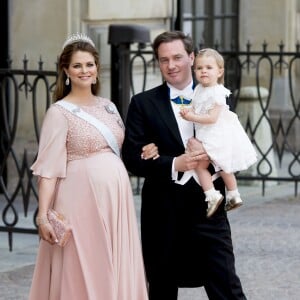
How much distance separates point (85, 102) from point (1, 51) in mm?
6365

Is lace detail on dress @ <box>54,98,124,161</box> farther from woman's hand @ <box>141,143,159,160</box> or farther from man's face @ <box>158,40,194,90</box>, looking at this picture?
man's face @ <box>158,40,194,90</box>

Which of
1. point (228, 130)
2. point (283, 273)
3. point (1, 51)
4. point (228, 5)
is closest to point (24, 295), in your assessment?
point (283, 273)

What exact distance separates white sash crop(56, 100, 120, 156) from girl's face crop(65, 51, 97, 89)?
101 millimetres

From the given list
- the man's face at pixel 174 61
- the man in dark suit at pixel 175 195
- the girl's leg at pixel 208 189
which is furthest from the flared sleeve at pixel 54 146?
the girl's leg at pixel 208 189

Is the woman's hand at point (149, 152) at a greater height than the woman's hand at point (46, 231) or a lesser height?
greater

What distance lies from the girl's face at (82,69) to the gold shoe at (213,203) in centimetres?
79

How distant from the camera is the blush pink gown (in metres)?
6.00

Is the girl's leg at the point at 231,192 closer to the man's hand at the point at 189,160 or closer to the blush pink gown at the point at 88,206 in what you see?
the man's hand at the point at 189,160

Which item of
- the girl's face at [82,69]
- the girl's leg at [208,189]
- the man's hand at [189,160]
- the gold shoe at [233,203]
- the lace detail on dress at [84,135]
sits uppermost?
the girl's face at [82,69]

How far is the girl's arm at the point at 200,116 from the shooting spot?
580 cm

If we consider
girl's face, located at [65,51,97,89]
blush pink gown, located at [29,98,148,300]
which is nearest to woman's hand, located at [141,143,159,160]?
blush pink gown, located at [29,98,148,300]

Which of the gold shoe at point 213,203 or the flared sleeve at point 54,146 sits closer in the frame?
the gold shoe at point 213,203

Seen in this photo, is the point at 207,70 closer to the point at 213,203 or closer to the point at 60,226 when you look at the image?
the point at 213,203

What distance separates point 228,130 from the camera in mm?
5906
